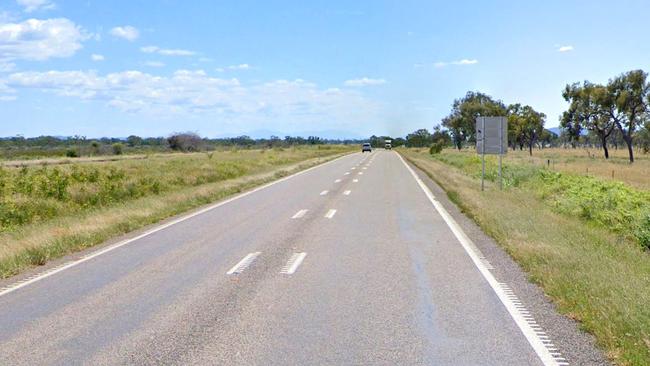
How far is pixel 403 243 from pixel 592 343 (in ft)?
20.6

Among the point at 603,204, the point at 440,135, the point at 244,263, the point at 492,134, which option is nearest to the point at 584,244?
the point at 244,263

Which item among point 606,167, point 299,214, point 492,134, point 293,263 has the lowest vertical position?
point 606,167

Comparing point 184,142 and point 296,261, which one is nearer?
point 296,261

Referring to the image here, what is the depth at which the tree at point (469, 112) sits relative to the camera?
121225 mm

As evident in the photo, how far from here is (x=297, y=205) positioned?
19.2 metres

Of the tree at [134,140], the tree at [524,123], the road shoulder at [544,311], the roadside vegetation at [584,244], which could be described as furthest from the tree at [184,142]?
the road shoulder at [544,311]

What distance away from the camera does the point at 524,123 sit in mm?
108438

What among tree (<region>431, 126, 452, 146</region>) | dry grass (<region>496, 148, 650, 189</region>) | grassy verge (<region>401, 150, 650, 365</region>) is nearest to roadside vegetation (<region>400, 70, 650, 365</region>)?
grassy verge (<region>401, 150, 650, 365</region>)

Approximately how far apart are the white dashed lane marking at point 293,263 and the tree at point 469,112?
11298 cm

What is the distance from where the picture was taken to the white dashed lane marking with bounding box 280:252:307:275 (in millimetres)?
9105

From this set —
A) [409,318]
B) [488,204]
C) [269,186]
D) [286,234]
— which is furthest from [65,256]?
[269,186]

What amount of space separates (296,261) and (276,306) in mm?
2888

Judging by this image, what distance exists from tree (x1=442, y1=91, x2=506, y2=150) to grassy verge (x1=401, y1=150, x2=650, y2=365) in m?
106

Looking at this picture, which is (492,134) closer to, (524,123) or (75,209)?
(75,209)
